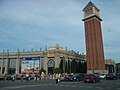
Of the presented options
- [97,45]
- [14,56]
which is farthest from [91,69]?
[14,56]

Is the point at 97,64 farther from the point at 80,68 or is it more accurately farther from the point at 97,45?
the point at 80,68

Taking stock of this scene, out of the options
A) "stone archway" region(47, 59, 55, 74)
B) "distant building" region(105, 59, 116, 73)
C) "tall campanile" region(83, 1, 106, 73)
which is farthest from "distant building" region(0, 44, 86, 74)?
"distant building" region(105, 59, 116, 73)

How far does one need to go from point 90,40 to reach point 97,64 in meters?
10.4

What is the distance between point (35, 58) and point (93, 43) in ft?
82.1

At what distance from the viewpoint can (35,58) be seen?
7269 cm

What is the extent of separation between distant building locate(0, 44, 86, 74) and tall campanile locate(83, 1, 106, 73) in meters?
13.8

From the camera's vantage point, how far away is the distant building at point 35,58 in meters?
69.8

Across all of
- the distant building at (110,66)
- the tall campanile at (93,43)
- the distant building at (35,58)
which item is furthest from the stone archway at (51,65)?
the distant building at (110,66)

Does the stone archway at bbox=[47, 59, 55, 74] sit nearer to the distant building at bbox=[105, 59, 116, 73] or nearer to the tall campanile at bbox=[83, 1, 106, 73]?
the tall campanile at bbox=[83, 1, 106, 73]

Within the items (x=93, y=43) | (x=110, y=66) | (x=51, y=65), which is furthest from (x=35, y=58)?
(x=110, y=66)

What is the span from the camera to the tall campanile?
71.1m

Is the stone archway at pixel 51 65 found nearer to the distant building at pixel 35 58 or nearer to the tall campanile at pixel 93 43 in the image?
the distant building at pixel 35 58

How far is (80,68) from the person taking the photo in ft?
282

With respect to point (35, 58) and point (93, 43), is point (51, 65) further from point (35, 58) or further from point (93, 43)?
point (93, 43)
